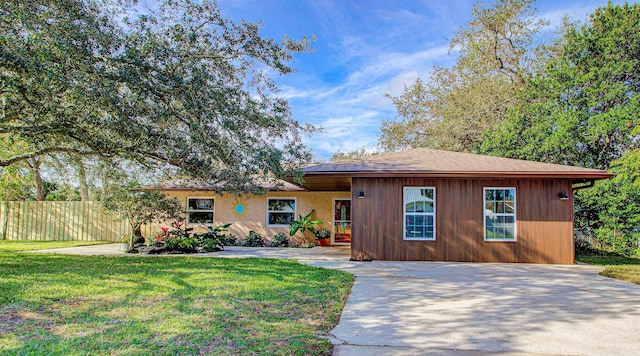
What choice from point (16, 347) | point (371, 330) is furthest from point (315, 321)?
point (16, 347)

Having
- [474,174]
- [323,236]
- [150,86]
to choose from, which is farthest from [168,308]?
[323,236]

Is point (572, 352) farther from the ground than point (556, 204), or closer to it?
closer to it

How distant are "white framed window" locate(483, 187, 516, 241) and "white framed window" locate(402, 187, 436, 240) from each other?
1351mm

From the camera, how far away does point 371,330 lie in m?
4.12

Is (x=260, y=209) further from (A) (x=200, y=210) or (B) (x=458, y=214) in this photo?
(B) (x=458, y=214)

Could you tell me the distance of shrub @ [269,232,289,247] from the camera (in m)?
14.5

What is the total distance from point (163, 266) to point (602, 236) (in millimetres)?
13906

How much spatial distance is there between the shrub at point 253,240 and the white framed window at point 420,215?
661 centimetres

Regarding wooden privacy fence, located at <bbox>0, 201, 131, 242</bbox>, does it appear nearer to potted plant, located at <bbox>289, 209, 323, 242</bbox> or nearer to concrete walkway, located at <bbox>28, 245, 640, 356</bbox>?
potted plant, located at <bbox>289, 209, 323, 242</bbox>

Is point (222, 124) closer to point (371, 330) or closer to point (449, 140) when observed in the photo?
point (371, 330)

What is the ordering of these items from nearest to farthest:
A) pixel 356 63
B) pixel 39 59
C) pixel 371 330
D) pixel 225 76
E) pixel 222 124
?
1. pixel 371 330
2. pixel 39 59
3. pixel 222 124
4. pixel 225 76
5. pixel 356 63

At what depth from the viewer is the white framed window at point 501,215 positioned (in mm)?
9938

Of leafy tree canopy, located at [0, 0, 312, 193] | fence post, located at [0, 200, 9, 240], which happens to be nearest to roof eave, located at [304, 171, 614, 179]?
leafy tree canopy, located at [0, 0, 312, 193]

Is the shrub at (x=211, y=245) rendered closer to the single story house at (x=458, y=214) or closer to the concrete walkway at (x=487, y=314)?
the single story house at (x=458, y=214)
